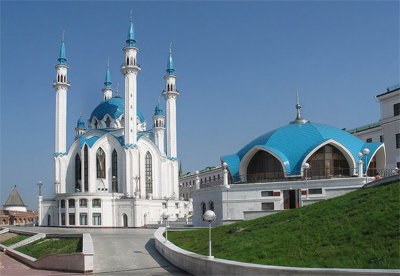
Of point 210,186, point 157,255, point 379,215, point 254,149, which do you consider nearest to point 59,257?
point 157,255

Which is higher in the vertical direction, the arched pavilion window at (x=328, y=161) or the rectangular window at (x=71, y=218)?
the arched pavilion window at (x=328, y=161)

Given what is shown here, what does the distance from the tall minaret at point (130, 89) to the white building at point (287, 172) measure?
69.0ft

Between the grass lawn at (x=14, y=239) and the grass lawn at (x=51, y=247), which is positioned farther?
the grass lawn at (x=14, y=239)

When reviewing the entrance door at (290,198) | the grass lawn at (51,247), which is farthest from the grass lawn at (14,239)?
the entrance door at (290,198)

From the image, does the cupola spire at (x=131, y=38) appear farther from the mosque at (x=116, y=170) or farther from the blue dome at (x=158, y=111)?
the blue dome at (x=158, y=111)

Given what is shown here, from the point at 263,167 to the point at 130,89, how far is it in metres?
26.4

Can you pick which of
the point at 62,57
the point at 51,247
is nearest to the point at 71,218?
the point at 62,57

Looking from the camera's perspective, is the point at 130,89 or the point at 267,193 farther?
the point at 130,89

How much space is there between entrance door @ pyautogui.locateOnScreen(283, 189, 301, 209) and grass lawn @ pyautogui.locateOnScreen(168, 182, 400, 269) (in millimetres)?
11119

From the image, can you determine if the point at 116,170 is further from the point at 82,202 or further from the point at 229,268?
the point at 229,268

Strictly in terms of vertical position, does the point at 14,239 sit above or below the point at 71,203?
below

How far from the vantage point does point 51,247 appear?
23578 millimetres

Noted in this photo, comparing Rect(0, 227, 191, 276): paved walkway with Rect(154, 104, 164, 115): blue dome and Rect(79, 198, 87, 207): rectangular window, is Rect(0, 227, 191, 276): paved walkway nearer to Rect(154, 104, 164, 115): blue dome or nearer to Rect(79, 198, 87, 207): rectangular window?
Rect(79, 198, 87, 207): rectangular window

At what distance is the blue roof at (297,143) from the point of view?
31.9 metres
